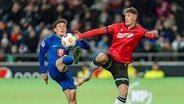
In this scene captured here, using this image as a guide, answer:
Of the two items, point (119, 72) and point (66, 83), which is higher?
point (119, 72)

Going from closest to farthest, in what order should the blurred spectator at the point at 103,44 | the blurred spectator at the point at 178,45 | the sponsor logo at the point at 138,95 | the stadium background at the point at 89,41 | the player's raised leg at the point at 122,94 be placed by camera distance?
1. the player's raised leg at the point at 122,94
2. the sponsor logo at the point at 138,95
3. the stadium background at the point at 89,41
4. the blurred spectator at the point at 178,45
5. the blurred spectator at the point at 103,44

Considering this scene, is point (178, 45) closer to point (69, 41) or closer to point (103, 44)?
point (103, 44)

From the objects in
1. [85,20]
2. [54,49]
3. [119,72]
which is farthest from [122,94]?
[85,20]

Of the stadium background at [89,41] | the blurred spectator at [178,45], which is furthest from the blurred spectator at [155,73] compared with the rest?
the blurred spectator at [178,45]

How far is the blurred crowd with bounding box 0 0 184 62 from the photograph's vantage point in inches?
747

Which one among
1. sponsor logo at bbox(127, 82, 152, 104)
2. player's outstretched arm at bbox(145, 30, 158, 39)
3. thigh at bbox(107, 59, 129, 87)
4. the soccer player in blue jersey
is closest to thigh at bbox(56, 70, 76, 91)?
the soccer player in blue jersey

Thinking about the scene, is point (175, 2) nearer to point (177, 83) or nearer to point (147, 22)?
point (147, 22)

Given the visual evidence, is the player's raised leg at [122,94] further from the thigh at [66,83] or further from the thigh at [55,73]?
the thigh at [55,73]

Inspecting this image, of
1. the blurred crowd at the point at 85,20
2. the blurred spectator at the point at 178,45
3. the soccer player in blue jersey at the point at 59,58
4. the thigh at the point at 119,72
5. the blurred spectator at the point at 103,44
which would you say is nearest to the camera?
the thigh at the point at 119,72

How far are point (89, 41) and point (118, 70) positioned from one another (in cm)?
684

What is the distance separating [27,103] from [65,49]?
3.19 m

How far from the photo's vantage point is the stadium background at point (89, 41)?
615 inches

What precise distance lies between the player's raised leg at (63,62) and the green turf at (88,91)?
293cm

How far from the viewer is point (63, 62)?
12539 mm
